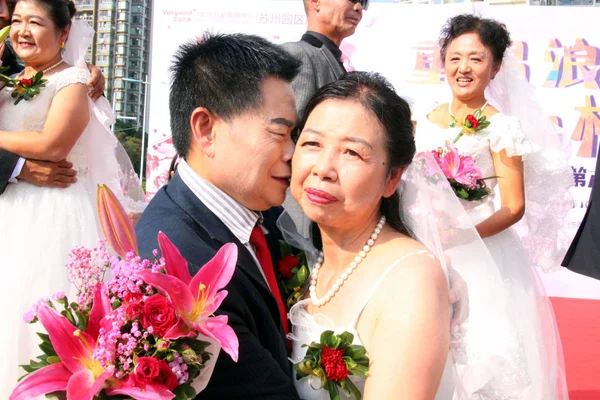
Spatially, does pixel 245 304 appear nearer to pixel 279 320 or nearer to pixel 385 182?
pixel 279 320

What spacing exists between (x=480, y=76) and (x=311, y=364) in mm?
2189

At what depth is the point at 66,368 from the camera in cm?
112

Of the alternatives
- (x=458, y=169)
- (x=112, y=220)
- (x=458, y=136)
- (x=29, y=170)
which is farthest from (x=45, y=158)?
(x=112, y=220)

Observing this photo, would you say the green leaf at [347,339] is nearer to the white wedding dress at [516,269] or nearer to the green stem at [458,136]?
the white wedding dress at [516,269]

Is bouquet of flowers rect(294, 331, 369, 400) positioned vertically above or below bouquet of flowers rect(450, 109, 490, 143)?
below

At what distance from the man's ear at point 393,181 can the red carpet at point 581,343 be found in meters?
→ 3.18

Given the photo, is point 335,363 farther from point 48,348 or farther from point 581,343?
point 581,343

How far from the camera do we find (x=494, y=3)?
304 inches

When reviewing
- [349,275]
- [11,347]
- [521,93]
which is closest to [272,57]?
[349,275]

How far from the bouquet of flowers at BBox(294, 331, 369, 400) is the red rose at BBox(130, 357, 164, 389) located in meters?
0.58

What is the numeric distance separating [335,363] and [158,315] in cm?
59

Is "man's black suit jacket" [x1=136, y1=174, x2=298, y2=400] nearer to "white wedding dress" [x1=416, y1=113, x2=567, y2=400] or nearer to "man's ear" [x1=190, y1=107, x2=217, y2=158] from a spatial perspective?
"man's ear" [x1=190, y1=107, x2=217, y2=158]

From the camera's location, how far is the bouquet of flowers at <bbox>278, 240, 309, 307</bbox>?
6.16ft


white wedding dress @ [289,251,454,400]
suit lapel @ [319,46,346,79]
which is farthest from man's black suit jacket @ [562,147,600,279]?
white wedding dress @ [289,251,454,400]
